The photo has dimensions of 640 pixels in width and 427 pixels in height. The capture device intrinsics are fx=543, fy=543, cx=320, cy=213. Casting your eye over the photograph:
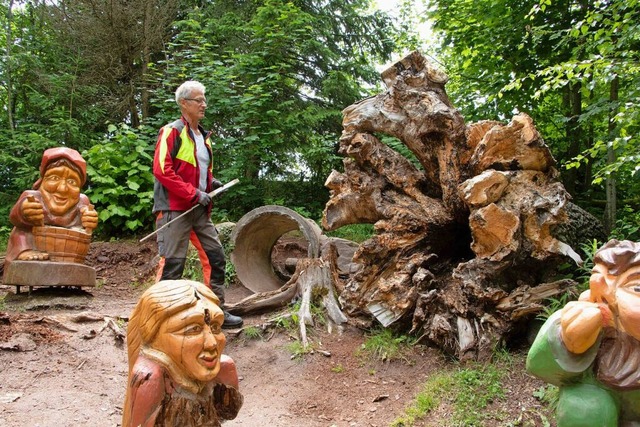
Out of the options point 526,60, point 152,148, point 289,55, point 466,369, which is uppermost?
point 289,55

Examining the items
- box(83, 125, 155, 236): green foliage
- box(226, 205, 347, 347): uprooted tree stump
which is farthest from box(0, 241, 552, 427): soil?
box(83, 125, 155, 236): green foliage

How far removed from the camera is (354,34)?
10781 millimetres

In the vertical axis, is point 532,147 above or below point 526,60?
below

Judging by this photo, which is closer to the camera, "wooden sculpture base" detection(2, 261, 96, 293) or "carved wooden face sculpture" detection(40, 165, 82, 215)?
"wooden sculpture base" detection(2, 261, 96, 293)

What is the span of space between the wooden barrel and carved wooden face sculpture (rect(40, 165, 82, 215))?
0.23 meters

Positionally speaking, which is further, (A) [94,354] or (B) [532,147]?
(A) [94,354]

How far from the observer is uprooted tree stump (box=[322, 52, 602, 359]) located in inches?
169

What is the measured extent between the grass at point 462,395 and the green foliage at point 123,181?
253 inches

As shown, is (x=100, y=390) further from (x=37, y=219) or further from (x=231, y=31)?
(x=231, y=31)

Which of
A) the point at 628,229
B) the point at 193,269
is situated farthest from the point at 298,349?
the point at 628,229

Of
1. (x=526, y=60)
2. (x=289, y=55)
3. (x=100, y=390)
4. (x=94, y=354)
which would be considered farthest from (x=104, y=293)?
(x=526, y=60)

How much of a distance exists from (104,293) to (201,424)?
515 cm

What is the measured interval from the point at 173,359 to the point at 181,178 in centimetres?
260

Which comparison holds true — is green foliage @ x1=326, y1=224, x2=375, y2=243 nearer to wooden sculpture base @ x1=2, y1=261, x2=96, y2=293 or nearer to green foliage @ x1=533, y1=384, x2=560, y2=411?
wooden sculpture base @ x1=2, y1=261, x2=96, y2=293
